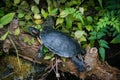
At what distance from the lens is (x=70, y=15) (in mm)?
3172

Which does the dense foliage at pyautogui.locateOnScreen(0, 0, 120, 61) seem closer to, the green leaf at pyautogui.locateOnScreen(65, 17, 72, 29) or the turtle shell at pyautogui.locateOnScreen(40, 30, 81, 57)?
the green leaf at pyautogui.locateOnScreen(65, 17, 72, 29)

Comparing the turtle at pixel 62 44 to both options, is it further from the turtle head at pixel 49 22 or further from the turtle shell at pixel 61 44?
the turtle head at pixel 49 22

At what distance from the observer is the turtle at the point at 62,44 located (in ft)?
9.45

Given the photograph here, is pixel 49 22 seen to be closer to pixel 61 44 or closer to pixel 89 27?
pixel 61 44

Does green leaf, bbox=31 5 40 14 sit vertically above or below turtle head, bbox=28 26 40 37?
above

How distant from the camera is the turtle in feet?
9.45

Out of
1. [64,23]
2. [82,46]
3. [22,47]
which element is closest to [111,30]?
[82,46]

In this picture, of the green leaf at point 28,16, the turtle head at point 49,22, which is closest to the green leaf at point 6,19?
the green leaf at point 28,16

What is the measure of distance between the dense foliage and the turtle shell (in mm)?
200

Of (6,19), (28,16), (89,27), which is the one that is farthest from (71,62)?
(6,19)

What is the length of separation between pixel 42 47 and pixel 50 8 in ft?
2.00

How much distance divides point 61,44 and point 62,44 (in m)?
0.01

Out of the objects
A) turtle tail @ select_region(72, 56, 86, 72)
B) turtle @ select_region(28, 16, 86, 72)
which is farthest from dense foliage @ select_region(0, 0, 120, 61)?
turtle tail @ select_region(72, 56, 86, 72)

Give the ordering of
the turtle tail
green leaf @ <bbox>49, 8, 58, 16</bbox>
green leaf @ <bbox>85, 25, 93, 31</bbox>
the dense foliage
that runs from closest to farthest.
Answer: the turtle tail, the dense foliage, green leaf @ <bbox>85, 25, 93, 31</bbox>, green leaf @ <bbox>49, 8, 58, 16</bbox>
